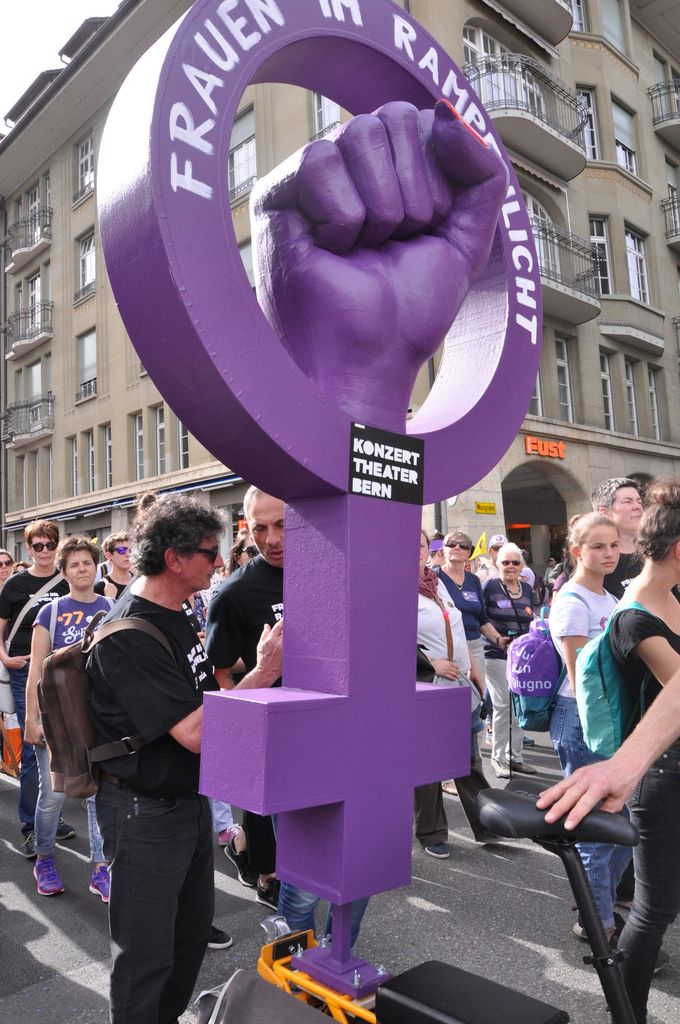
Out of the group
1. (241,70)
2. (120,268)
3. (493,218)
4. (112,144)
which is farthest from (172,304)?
(493,218)

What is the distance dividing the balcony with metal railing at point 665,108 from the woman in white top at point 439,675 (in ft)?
64.1

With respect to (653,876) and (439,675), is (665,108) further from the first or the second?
(653,876)

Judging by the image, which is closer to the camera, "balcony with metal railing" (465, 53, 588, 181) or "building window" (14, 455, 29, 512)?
"balcony with metal railing" (465, 53, 588, 181)

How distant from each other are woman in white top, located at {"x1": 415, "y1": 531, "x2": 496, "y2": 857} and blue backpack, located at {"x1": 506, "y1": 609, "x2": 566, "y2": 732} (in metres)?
0.67

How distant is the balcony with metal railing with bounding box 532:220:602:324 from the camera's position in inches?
642

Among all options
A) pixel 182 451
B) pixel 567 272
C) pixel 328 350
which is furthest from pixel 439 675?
pixel 182 451

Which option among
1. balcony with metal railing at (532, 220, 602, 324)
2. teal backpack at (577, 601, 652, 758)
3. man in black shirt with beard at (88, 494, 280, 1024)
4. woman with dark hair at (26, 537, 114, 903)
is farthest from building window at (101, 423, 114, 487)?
teal backpack at (577, 601, 652, 758)

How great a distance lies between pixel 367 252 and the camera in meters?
2.19

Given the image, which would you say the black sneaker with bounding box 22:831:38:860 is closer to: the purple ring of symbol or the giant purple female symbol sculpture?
the giant purple female symbol sculpture

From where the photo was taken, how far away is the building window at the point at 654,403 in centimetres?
1962

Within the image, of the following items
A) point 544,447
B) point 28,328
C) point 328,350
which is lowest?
point 328,350

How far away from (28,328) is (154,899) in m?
25.8

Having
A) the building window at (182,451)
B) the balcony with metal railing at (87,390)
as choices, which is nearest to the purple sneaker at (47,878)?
the building window at (182,451)

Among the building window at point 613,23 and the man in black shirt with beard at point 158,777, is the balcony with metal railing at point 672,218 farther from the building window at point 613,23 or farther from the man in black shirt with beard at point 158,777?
the man in black shirt with beard at point 158,777
